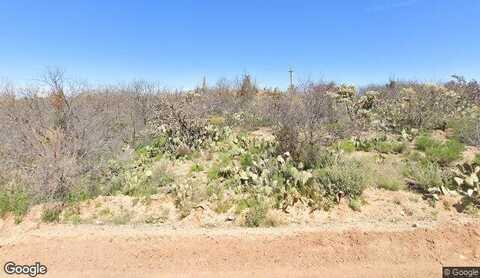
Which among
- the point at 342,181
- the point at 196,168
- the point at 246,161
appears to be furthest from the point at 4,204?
the point at 342,181

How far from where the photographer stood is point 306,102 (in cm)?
888

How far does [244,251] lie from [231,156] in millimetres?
4086

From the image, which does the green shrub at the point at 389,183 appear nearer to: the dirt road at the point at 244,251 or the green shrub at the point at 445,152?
the dirt road at the point at 244,251

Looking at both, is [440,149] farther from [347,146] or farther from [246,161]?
[246,161]

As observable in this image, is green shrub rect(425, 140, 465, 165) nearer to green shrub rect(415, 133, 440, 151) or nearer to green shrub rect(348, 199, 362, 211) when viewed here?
green shrub rect(415, 133, 440, 151)

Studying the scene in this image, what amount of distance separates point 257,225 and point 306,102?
14.4 feet

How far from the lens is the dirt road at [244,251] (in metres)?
4.33

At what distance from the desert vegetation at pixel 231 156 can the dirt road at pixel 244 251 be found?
616 millimetres

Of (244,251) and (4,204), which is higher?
(4,204)

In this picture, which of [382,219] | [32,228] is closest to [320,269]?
[382,219]

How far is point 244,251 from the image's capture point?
4.71 m

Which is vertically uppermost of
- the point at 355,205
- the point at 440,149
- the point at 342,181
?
the point at 440,149

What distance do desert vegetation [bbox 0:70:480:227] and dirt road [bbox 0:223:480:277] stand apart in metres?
0.62

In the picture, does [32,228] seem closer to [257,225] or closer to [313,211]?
[257,225]
